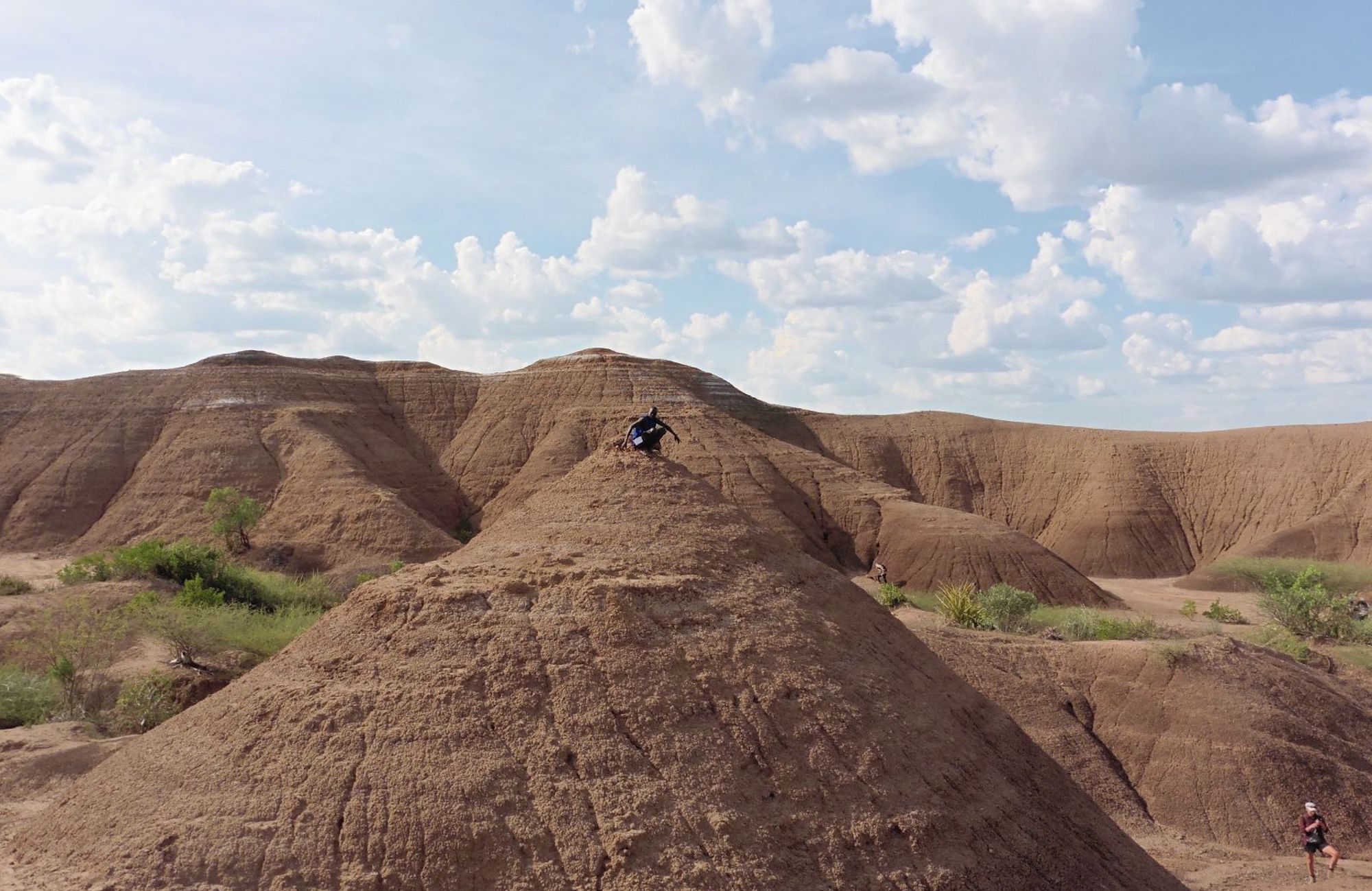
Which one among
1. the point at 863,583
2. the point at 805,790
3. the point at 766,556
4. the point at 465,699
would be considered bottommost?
the point at 863,583

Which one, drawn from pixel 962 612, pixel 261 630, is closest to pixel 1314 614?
pixel 962 612

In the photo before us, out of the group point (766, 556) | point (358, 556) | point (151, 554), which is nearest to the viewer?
point (766, 556)

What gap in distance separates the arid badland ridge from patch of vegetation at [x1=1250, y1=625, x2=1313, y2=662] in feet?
33.5

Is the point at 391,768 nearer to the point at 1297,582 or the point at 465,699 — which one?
the point at 465,699

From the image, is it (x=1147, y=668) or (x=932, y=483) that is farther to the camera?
(x=932, y=483)

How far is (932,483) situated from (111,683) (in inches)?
1912

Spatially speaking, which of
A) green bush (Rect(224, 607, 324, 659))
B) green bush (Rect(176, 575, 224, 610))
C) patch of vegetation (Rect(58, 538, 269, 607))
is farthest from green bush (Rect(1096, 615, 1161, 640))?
patch of vegetation (Rect(58, 538, 269, 607))

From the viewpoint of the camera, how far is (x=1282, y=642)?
2408cm

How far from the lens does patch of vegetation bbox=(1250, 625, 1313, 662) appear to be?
2269 centimetres

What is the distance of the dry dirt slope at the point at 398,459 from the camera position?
39219mm

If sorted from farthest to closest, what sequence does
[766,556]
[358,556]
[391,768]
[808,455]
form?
1. [808,455]
2. [358,556]
3. [766,556]
4. [391,768]

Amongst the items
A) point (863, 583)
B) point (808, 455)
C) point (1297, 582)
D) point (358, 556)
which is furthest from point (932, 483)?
point (358, 556)

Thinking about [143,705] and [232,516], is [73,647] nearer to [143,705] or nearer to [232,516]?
[143,705]

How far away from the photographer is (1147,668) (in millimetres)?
17109
